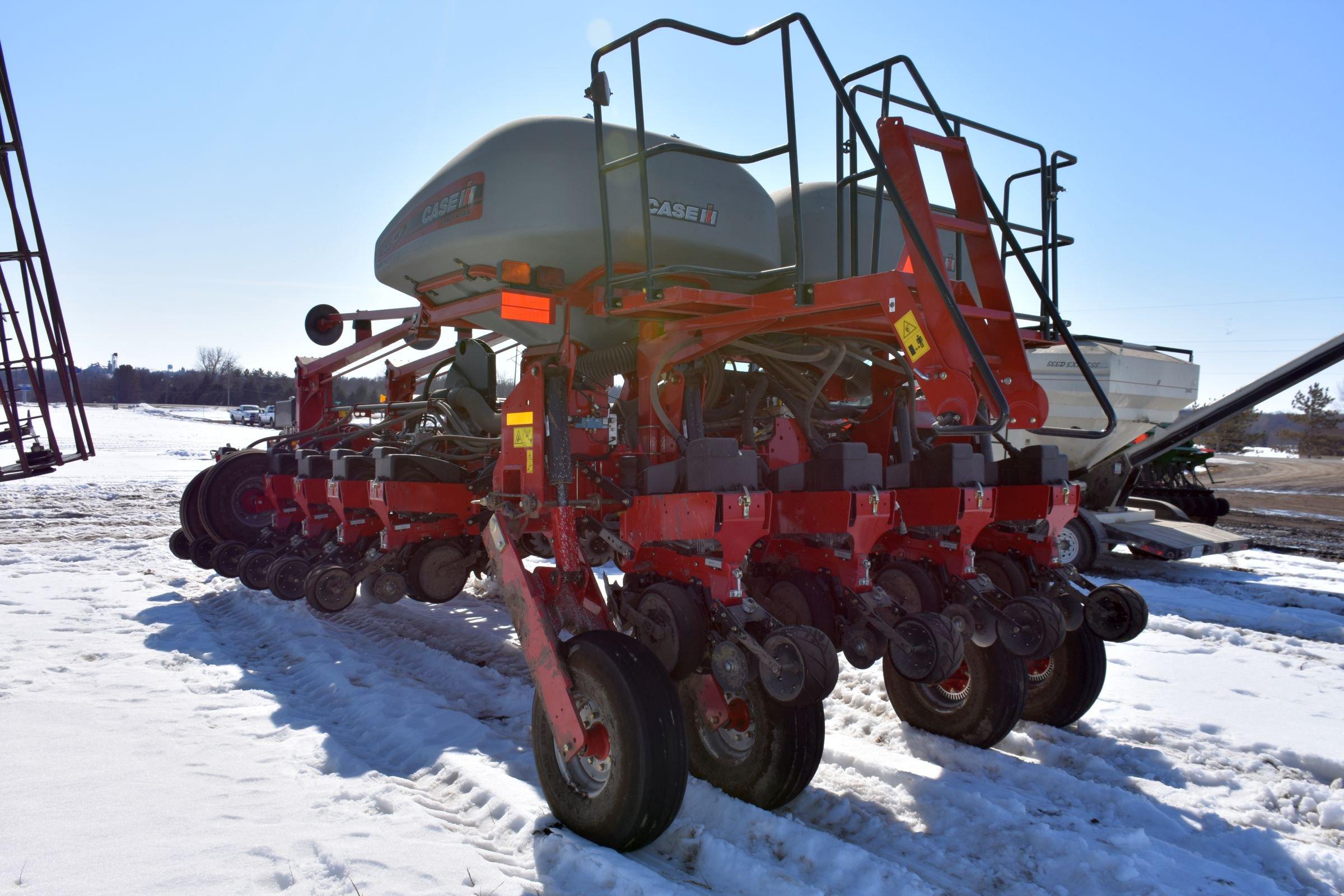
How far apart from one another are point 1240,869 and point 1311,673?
3.61 metres

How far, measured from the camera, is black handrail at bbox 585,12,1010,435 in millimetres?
3195

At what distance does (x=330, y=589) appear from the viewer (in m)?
6.32

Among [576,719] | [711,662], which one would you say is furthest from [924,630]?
[576,719]

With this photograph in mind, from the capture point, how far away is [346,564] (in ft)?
22.3

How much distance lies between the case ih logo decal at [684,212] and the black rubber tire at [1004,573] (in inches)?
93.7

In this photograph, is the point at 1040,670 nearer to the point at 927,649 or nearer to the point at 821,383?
the point at 927,649

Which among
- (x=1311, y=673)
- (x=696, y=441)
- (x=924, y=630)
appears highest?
(x=696, y=441)

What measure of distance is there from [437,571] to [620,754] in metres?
3.68

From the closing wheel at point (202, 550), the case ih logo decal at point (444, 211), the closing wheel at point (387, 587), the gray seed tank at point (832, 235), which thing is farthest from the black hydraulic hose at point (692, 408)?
the closing wheel at point (202, 550)

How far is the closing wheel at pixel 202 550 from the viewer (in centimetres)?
869

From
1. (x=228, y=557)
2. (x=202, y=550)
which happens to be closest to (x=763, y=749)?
(x=228, y=557)

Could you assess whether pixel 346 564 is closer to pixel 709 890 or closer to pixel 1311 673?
pixel 709 890

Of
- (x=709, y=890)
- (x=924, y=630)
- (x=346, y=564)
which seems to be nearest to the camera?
(x=709, y=890)

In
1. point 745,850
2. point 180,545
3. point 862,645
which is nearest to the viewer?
point 745,850
